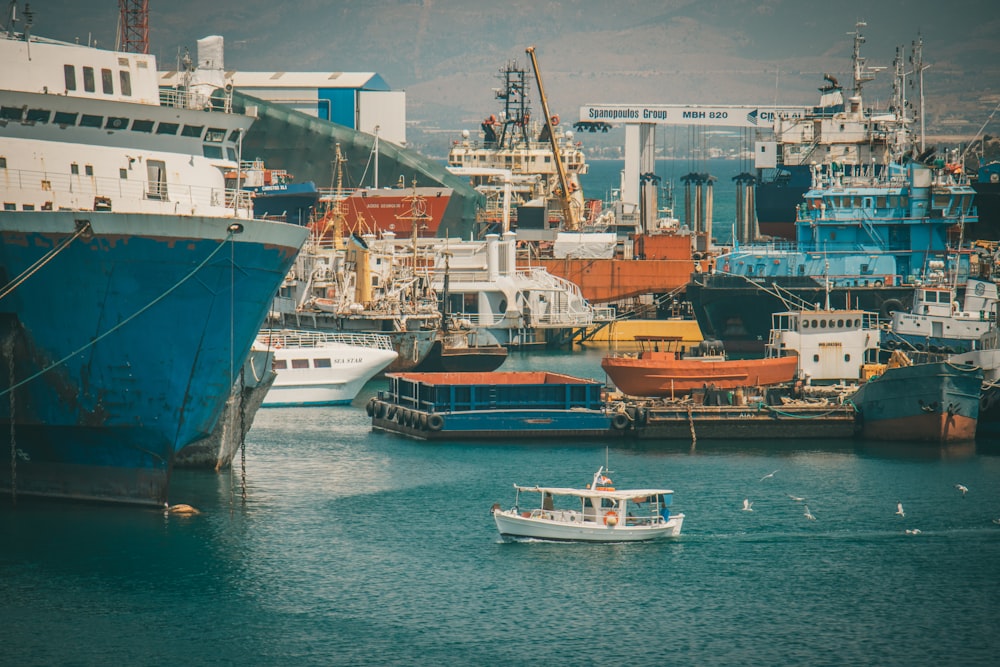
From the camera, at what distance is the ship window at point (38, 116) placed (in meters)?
36.9

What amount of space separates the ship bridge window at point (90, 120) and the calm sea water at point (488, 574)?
9.98 m

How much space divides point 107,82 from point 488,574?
1650cm

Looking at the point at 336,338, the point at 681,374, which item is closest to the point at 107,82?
the point at 681,374

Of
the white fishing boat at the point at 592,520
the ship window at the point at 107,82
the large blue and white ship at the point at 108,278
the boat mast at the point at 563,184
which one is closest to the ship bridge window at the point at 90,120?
the large blue and white ship at the point at 108,278

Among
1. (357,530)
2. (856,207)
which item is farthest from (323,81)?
(357,530)

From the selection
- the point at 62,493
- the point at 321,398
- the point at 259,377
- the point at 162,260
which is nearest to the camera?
the point at 162,260

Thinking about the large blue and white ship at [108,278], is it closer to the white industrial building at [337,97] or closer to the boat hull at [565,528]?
the boat hull at [565,528]

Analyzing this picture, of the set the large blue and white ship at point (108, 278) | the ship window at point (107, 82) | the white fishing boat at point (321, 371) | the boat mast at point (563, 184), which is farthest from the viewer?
the boat mast at point (563, 184)

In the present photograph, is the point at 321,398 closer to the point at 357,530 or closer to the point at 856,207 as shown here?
the point at 357,530

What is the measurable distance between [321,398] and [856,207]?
32095 millimetres

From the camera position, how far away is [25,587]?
31703 millimetres

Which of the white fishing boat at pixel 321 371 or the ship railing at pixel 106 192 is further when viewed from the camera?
the white fishing boat at pixel 321 371

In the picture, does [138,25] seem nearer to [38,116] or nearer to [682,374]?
[38,116]

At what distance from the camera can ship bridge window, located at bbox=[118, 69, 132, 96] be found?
38250 mm
